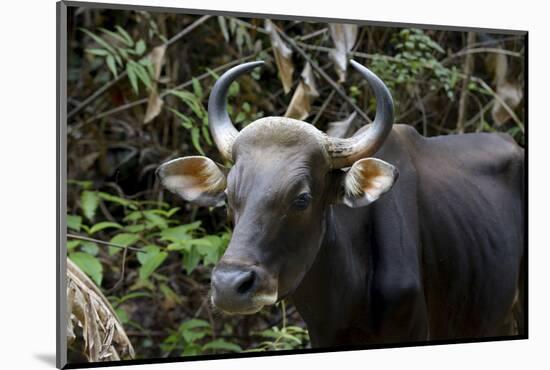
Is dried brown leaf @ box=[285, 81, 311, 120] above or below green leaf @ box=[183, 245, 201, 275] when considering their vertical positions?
above

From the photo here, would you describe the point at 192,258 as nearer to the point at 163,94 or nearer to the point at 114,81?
the point at 163,94

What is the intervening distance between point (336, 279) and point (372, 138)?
2.15ft

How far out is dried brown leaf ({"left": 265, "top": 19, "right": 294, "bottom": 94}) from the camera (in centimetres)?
620

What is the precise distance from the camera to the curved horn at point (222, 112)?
15.0 feet

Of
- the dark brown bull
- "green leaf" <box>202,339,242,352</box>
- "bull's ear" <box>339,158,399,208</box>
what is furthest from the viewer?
"green leaf" <box>202,339,242,352</box>

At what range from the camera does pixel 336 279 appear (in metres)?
4.65

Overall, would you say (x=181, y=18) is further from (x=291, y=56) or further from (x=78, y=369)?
(x=78, y=369)

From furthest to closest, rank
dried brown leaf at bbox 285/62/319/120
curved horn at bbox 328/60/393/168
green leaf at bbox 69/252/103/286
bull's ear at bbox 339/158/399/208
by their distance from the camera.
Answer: dried brown leaf at bbox 285/62/319/120 → green leaf at bbox 69/252/103/286 → curved horn at bbox 328/60/393/168 → bull's ear at bbox 339/158/399/208

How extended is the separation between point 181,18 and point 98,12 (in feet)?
1.78

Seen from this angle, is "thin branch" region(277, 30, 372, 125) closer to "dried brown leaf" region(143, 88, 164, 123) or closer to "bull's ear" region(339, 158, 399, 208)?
"dried brown leaf" region(143, 88, 164, 123)

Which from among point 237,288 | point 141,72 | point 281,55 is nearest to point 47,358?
point 237,288

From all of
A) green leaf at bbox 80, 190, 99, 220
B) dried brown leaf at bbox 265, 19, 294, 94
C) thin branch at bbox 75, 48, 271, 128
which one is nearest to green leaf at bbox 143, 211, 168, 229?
green leaf at bbox 80, 190, 99, 220

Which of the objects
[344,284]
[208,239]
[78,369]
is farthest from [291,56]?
[78,369]

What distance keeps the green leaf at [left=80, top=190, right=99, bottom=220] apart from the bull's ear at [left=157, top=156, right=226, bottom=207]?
65.8 inches
